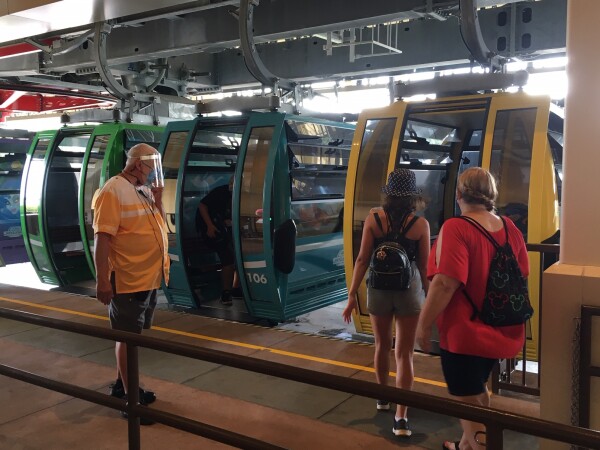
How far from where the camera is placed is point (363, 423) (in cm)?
413

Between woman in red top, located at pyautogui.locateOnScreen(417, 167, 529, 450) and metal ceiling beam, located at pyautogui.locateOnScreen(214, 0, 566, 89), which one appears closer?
woman in red top, located at pyautogui.locateOnScreen(417, 167, 529, 450)

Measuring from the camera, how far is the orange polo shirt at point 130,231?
4.04 metres

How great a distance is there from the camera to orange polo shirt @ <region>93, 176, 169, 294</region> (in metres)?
4.04

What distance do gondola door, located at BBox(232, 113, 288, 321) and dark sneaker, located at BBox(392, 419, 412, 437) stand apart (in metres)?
2.77

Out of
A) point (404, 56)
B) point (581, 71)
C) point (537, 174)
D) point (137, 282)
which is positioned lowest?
point (137, 282)

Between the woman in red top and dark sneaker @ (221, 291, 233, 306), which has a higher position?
the woman in red top

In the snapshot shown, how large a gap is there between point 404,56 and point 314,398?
13.5 ft

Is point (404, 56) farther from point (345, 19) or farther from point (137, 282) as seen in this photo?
point (137, 282)

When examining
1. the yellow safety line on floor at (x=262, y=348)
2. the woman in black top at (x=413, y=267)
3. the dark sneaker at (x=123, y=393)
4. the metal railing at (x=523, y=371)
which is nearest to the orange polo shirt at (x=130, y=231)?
the dark sneaker at (x=123, y=393)

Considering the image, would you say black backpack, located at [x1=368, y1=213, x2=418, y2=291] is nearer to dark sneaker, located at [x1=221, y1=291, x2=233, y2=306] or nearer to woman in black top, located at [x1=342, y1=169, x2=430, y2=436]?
woman in black top, located at [x1=342, y1=169, x2=430, y2=436]

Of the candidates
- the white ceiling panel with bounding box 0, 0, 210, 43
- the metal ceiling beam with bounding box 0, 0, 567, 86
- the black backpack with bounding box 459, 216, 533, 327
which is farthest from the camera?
the metal ceiling beam with bounding box 0, 0, 567, 86

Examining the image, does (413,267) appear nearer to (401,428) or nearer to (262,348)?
(401,428)

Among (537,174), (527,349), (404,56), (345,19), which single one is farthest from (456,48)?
(527,349)

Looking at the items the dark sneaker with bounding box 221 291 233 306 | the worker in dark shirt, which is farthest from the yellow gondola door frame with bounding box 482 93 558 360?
the dark sneaker with bounding box 221 291 233 306
